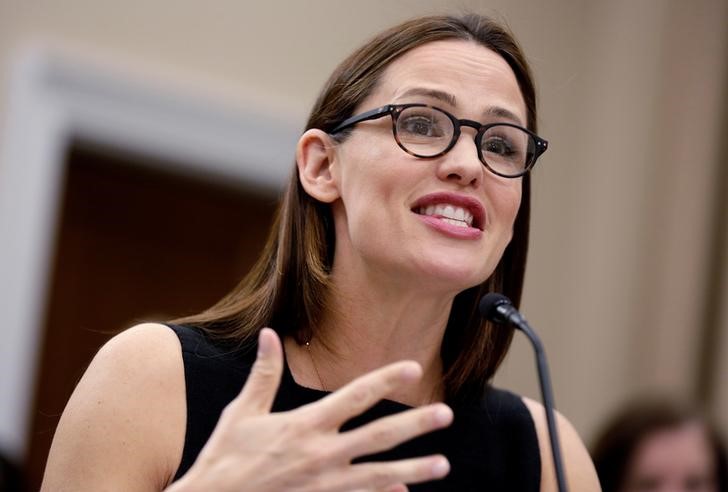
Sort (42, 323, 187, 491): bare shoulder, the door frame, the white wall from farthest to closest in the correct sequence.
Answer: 1. the white wall
2. the door frame
3. (42, 323, 187, 491): bare shoulder

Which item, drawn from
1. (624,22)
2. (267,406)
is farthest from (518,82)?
(624,22)

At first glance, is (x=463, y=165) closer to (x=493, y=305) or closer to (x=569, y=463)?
(x=493, y=305)

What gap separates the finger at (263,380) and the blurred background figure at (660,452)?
155 cm

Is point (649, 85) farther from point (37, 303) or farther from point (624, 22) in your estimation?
point (37, 303)

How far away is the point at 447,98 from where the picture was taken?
1964 mm

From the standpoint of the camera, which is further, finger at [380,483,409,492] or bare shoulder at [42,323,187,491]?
bare shoulder at [42,323,187,491]

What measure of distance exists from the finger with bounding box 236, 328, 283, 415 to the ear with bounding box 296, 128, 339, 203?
1.77 feet

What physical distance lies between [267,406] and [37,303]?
2878 mm

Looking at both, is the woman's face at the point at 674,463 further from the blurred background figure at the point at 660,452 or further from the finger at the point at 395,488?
the finger at the point at 395,488

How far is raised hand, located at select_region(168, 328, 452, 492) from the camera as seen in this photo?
59.7 inches

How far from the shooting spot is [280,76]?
15.8 feet

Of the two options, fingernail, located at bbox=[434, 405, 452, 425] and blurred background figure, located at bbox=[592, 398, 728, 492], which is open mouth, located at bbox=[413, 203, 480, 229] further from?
blurred background figure, located at bbox=[592, 398, 728, 492]

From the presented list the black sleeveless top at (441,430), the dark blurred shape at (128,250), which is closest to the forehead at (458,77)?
the black sleeveless top at (441,430)

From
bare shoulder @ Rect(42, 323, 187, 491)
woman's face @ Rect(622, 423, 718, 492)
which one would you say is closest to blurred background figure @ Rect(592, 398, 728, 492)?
woman's face @ Rect(622, 423, 718, 492)
